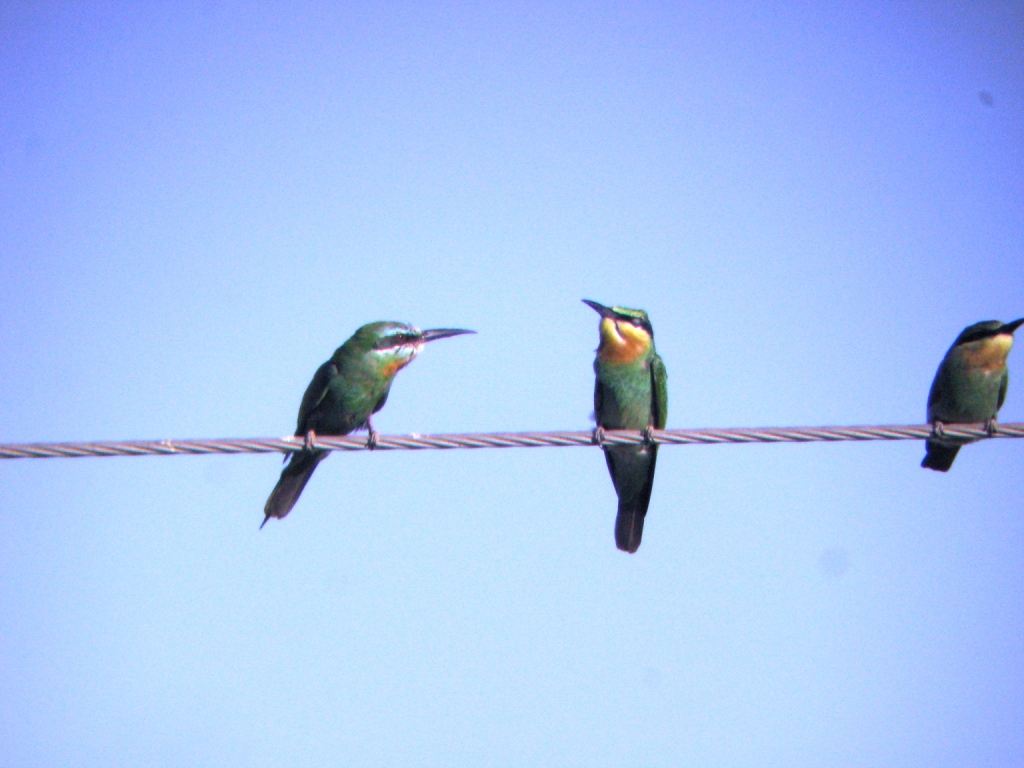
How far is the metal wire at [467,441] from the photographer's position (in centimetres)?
400

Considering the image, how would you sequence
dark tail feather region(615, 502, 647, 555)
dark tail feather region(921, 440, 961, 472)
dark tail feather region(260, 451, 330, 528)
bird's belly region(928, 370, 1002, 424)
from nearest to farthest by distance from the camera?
dark tail feather region(260, 451, 330, 528)
dark tail feather region(615, 502, 647, 555)
dark tail feather region(921, 440, 961, 472)
bird's belly region(928, 370, 1002, 424)

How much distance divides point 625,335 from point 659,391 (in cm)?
51

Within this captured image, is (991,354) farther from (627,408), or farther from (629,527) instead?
(629,527)

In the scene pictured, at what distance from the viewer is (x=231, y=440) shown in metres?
4.16

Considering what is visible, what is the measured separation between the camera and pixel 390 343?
6.77m

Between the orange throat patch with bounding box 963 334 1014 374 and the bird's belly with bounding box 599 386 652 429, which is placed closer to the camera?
the bird's belly with bounding box 599 386 652 429

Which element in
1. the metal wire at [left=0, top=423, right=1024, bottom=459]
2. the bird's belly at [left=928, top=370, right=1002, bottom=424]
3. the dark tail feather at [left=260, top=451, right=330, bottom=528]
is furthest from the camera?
the bird's belly at [left=928, top=370, right=1002, bottom=424]

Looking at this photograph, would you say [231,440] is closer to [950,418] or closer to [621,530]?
[621,530]

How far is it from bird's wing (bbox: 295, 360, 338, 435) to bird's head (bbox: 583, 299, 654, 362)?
2.00m

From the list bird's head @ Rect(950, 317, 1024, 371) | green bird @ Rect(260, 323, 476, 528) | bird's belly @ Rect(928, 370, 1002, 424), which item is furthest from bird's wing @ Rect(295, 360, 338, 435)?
bird's head @ Rect(950, 317, 1024, 371)

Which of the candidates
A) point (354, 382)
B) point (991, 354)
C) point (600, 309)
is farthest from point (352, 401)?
point (991, 354)

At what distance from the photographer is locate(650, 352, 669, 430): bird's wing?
705 centimetres

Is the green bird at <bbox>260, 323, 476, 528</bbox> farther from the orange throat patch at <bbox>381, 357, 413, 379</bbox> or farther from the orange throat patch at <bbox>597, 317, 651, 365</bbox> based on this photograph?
the orange throat patch at <bbox>597, 317, 651, 365</bbox>

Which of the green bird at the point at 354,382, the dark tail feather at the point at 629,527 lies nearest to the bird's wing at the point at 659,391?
the dark tail feather at the point at 629,527
